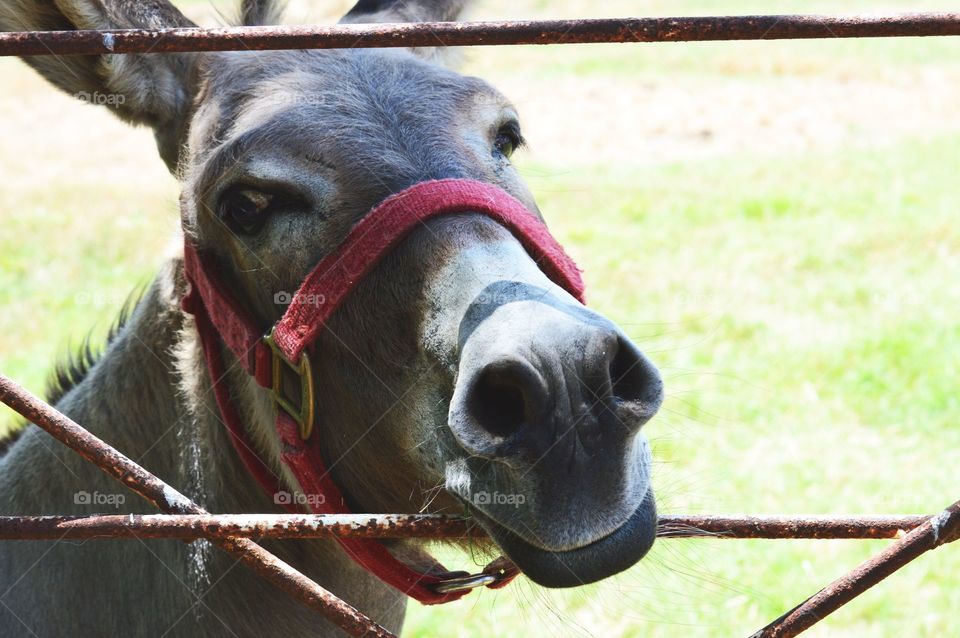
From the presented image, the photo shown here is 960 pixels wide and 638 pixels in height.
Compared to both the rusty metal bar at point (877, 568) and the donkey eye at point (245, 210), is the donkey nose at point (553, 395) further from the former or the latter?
the donkey eye at point (245, 210)

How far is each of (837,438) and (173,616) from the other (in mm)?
4835

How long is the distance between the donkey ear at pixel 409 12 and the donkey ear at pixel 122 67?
0.69 metres

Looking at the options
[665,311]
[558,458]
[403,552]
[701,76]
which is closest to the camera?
[558,458]

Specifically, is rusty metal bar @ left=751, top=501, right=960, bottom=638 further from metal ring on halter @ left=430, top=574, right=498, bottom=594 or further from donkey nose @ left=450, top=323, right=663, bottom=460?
metal ring on halter @ left=430, top=574, right=498, bottom=594

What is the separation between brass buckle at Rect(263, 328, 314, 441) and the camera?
264 centimetres

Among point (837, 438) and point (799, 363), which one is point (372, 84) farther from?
point (799, 363)

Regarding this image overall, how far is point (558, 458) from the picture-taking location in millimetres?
2084

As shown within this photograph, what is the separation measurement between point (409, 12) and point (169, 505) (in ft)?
7.12

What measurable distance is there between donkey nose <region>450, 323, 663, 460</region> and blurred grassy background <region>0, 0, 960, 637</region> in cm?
55

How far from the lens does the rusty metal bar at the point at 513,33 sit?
6.90 feet

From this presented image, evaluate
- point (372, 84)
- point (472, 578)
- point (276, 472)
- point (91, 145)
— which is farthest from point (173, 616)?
point (91, 145)

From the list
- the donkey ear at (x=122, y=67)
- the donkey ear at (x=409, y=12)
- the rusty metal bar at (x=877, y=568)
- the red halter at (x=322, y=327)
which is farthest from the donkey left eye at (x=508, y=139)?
the rusty metal bar at (x=877, y=568)

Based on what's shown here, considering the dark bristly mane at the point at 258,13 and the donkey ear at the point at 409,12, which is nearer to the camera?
the dark bristly mane at the point at 258,13

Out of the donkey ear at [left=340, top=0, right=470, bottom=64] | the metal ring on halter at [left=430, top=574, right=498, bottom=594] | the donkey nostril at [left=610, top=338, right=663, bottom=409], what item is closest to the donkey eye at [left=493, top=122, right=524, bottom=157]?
the donkey ear at [left=340, top=0, right=470, bottom=64]
